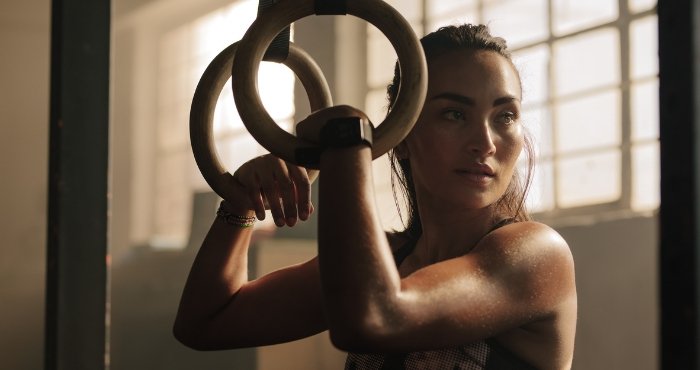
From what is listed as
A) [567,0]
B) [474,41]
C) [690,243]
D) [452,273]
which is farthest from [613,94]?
[690,243]

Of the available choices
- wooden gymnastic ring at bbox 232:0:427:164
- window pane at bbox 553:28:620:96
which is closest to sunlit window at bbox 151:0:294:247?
window pane at bbox 553:28:620:96

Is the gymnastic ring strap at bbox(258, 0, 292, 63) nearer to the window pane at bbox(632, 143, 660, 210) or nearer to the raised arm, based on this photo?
the raised arm

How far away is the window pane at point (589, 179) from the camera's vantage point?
9.37 feet

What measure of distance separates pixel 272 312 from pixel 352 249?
418 mm

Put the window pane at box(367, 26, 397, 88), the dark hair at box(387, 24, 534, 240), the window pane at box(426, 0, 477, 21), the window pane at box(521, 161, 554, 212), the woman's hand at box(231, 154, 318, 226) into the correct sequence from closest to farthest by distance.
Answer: the woman's hand at box(231, 154, 318, 226), the dark hair at box(387, 24, 534, 240), the window pane at box(521, 161, 554, 212), the window pane at box(426, 0, 477, 21), the window pane at box(367, 26, 397, 88)

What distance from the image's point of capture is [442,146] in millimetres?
996

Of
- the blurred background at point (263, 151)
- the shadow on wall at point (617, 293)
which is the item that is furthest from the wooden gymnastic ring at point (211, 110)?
the shadow on wall at point (617, 293)

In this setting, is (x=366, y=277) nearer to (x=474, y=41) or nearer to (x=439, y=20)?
(x=474, y=41)

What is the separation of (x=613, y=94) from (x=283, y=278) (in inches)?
79.4

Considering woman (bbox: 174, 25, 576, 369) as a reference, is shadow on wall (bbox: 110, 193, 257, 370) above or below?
below

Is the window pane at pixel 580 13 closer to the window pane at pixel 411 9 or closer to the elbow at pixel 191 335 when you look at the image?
the window pane at pixel 411 9

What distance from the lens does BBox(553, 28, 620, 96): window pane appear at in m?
2.87

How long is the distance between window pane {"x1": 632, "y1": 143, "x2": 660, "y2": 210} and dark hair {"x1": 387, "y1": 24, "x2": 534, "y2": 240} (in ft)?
5.60

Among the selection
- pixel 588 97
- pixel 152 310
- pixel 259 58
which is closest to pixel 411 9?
pixel 588 97
